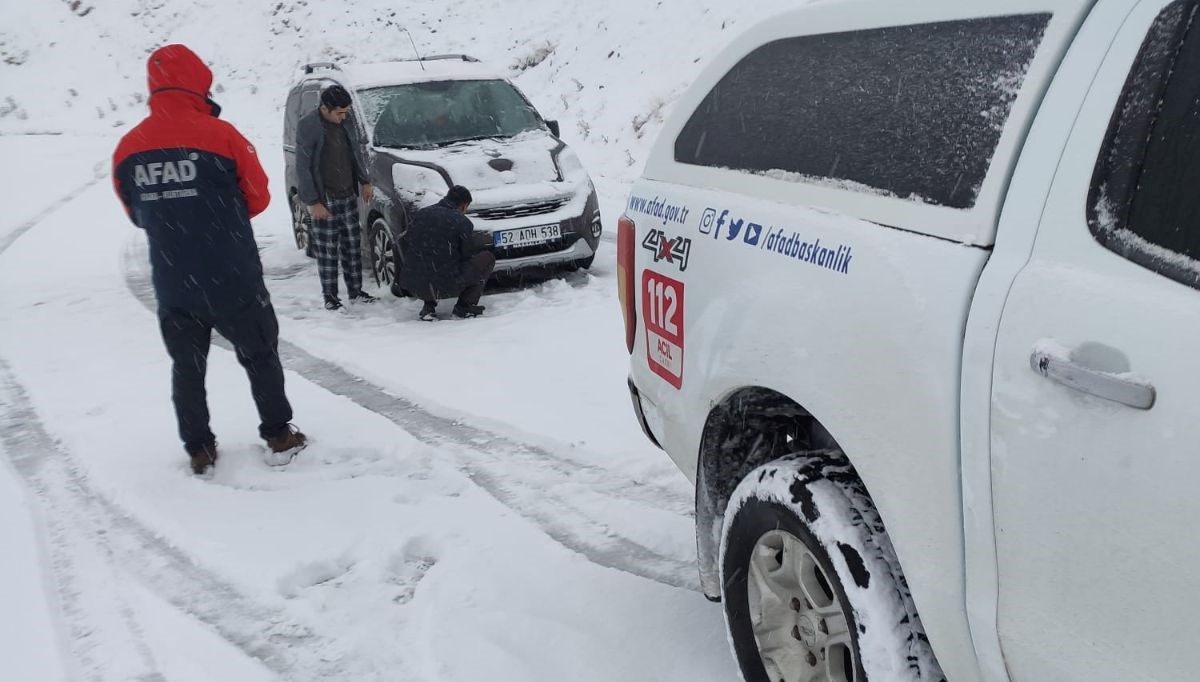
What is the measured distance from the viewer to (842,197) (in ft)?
7.13

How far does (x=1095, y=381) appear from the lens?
1435mm

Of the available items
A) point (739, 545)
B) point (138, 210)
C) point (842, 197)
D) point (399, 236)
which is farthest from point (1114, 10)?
point (399, 236)

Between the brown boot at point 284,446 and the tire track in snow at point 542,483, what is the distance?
562 millimetres

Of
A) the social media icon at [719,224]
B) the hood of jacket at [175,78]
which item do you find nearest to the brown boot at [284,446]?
the hood of jacket at [175,78]

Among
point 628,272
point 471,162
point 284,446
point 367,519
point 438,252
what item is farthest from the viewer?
point 471,162

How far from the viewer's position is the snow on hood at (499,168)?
291 inches

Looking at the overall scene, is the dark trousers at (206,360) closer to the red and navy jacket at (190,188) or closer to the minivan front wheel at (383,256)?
the red and navy jacket at (190,188)

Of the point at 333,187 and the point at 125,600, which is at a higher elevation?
the point at 333,187

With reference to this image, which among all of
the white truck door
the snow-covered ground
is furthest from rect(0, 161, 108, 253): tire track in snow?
the white truck door

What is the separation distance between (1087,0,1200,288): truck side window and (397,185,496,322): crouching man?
18.4 feet

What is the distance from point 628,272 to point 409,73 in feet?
19.9

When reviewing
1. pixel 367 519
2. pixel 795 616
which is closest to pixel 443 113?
pixel 367 519

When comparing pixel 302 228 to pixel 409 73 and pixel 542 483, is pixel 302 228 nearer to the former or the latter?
pixel 409 73

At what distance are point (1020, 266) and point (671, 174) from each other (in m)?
1.54
